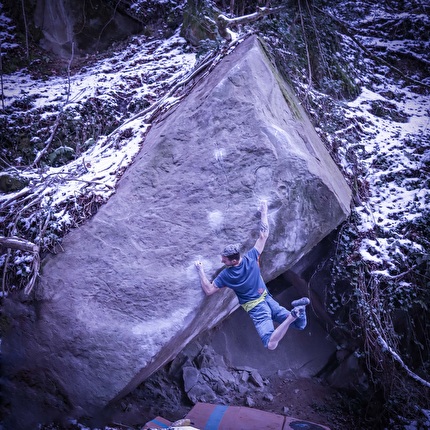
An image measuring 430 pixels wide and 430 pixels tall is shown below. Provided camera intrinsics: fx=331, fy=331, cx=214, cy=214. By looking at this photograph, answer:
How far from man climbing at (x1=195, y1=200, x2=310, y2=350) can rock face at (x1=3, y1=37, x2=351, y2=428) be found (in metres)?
0.09

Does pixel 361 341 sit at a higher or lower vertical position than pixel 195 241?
lower

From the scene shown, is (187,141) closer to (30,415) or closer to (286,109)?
(286,109)

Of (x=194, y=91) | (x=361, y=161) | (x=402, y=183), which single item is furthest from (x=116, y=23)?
(x=402, y=183)

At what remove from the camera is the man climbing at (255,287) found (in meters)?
2.82

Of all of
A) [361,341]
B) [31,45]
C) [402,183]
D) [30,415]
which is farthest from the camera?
[31,45]

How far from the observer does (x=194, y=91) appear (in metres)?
3.91

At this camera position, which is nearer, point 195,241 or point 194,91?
point 195,241

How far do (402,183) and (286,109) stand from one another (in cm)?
196

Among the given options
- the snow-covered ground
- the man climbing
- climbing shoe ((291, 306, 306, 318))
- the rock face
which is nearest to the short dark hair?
the man climbing

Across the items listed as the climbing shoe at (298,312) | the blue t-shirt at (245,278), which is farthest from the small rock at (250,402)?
the climbing shoe at (298,312)

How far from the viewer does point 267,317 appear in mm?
2951

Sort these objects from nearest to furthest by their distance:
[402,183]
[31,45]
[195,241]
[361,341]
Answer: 1. [195,241]
2. [361,341]
3. [402,183]
4. [31,45]

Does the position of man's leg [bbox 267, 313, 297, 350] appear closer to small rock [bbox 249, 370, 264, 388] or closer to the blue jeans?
the blue jeans

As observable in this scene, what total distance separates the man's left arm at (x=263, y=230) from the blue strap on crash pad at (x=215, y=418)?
141 cm
